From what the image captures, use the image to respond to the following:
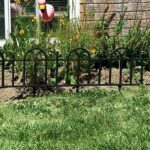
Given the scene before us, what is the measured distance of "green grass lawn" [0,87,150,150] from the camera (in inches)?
208

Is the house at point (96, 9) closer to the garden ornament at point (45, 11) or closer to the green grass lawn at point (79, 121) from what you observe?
the garden ornament at point (45, 11)

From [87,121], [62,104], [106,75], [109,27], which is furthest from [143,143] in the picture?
[109,27]

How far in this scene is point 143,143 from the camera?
5234 millimetres

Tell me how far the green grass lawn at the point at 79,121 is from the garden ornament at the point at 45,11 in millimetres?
2217

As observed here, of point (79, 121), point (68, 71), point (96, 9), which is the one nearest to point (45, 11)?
point (96, 9)

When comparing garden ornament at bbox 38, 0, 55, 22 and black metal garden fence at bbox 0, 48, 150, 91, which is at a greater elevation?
garden ornament at bbox 38, 0, 55, 22

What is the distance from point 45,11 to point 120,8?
47.2 inches

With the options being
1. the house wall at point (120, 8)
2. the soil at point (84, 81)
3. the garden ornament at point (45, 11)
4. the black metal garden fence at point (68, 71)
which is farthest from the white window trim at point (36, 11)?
the soil at point (84, 81)

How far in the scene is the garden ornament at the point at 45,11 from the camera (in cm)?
912

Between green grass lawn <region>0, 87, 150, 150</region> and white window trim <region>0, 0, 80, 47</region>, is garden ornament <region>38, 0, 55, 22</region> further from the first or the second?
green grass lawn <region>0, 87, 150, 150</region>

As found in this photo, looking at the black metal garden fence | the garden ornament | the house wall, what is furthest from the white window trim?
the black metal garden fence

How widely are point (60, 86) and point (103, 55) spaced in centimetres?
135

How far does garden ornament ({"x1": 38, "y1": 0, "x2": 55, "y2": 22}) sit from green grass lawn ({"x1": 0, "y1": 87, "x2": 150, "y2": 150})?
2217 millimetres

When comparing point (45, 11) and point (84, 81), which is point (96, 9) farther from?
point (84, 81)
